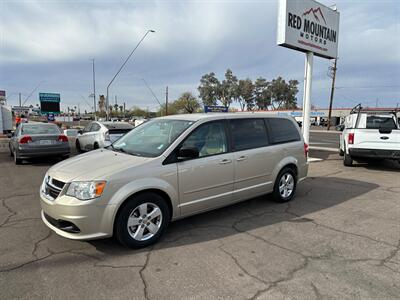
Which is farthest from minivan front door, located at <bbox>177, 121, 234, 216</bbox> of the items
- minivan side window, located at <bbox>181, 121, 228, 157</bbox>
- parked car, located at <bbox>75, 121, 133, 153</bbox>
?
parked car, located at <bbox>75, 121, 133, 153</bbox>

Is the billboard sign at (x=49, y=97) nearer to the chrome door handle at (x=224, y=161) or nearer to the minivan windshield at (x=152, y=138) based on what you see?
the minivan windshield at (x=152, y=138)

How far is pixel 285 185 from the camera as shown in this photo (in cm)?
552

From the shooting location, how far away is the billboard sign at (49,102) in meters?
26.3

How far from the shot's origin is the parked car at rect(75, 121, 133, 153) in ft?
32.4

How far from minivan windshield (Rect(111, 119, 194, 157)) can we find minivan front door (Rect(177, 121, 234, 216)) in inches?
10.8

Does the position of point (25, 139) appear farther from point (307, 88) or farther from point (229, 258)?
point (307, 88)

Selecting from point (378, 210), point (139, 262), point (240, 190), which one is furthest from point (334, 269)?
point (378, 210)

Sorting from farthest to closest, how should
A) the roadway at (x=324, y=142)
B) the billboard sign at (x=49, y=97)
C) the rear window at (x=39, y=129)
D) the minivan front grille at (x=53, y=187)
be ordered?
the billboard sign at (x=49, y=97)
the roadway at (x=324, y=142)
the rear window at (x=39, y=129)
the minivan front grille at (x=53, y=187)

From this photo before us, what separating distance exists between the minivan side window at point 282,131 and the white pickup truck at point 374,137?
436 centimetres

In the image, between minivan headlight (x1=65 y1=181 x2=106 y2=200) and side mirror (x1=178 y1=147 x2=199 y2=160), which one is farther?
side mirror (x1=178 y1=147 x2=199 y2=160)

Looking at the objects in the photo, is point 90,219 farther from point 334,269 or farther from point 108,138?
point 108,138

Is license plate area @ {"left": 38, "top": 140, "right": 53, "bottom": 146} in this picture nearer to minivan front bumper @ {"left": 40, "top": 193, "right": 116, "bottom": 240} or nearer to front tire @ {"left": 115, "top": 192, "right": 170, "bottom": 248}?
minivan front bumper @ {"left": 40, "top": 193, "right": 116, "bottom": 240}

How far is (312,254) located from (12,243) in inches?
154

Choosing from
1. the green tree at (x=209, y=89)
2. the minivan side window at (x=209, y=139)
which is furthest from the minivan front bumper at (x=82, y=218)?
the green tree at (x=209, y=89)
